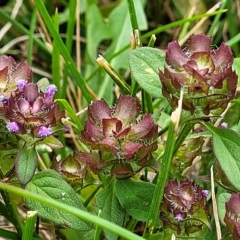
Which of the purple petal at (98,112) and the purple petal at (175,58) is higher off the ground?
the purple petal at (175,58)

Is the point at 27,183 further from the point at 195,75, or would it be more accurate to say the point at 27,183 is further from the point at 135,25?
the point at 135,25

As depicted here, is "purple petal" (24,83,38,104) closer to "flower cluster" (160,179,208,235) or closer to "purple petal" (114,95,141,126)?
"purple petal" (114,95,141,126)

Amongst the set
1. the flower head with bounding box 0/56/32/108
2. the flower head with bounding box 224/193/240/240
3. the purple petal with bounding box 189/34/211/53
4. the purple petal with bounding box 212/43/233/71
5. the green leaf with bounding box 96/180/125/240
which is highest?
the purple petal with bounding box 189/34/211/53

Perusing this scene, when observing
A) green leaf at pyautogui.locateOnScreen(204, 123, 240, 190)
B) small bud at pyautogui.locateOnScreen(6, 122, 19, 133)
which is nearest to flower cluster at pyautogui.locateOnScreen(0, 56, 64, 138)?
small bud at pyautogui.locateOnScreen(6, 122, 19, 133)

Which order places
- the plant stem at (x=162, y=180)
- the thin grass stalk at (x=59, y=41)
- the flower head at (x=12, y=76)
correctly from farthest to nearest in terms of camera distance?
the thin grass stalk at (x=59, y=41), the flower head at (x=12, y=76), the plant stem at (x=162, y=180)

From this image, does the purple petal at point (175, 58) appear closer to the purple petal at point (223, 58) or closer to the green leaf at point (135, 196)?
the purple petal at point (223, 58)

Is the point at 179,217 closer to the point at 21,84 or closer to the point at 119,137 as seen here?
the point at 119,137

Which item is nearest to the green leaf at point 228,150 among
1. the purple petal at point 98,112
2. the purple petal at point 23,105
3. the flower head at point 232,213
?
the flower head at point 232,213

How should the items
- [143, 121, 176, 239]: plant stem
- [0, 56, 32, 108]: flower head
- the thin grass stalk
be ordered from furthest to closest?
the thin grass stalk < [0, 56, 32, 108]: flower head < [143, 121, 176, 239]: plant stem
